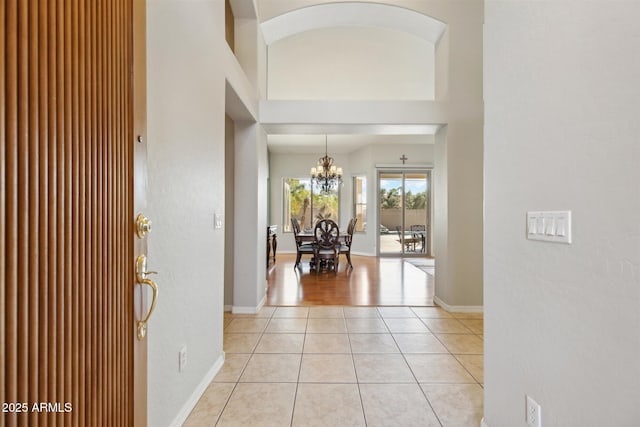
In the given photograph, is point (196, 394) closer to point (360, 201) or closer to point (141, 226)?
point (141, 226)

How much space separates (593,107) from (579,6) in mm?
363

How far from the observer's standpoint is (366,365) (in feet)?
7.54

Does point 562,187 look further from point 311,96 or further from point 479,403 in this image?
point 311,96

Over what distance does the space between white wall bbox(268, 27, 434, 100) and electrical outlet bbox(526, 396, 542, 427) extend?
4.60 meters

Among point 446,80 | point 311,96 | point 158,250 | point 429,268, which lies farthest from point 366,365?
point 311,96

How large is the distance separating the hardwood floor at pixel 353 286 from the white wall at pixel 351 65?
3.50 metres

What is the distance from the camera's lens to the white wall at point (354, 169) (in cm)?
841

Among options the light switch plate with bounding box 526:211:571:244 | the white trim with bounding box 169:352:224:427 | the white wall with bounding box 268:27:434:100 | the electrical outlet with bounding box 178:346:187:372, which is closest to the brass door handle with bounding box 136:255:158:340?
the electrical outlet with bounding box 178:346:187:372

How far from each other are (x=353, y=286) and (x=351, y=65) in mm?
3664

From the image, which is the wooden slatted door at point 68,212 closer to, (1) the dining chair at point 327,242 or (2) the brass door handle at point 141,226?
(2) the brass door handle at point 141,226

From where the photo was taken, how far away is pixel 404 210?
8.52 m

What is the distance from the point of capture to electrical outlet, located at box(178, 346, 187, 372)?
1.62 metres

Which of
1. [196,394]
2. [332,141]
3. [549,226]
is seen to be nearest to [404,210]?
[332,141]

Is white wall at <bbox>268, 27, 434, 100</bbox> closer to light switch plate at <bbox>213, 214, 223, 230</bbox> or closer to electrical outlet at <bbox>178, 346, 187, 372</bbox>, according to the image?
light switch plate at <bbox>213, 214, 223, 230</bbox>
